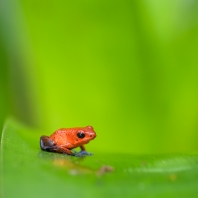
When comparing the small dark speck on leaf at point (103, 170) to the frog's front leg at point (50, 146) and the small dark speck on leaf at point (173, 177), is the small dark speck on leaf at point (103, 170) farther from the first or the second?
the frog's front leg at point (50, 146)

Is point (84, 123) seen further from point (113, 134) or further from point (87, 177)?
→ point (87, 177)

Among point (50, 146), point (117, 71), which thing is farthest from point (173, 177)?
point (117, 71)

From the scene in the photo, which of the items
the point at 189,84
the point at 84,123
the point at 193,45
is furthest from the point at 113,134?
the point at 193,45

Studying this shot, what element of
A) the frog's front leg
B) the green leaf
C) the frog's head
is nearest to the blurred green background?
the frog's head

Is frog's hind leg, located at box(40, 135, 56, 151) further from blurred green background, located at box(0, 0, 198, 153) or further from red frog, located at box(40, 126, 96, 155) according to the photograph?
blurred green background, located at box(0, 0, 198, 153)

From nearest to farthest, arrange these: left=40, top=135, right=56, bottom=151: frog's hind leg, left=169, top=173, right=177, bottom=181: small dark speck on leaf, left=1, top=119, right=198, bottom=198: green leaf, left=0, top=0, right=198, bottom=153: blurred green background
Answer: left=1, top=119, right=198, bottom=198: green leaf, left=169, top=173, right=177, bottom=181: small dark speck on leaf, left=40, top=135, right=56, bottom=151: frog's hind leg, left=0, top=0, right=198, bottom=153: blurred green background

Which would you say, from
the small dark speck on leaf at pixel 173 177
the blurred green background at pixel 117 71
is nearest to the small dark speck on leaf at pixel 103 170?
the small dark speck on leaf at pixel 173 177
